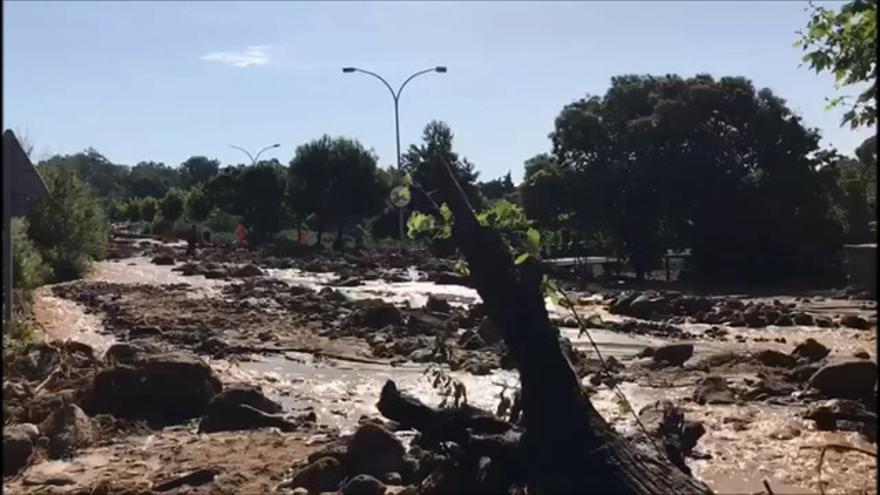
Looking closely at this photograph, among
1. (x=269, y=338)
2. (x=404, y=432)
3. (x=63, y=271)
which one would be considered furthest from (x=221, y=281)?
(x=404, y=432)

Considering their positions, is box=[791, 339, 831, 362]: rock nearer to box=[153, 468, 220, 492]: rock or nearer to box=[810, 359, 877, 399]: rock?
box=[810, 359, 877, 399]: rock

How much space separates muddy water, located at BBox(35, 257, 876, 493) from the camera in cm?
914

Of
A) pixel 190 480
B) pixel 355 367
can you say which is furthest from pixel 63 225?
pixel 190 480

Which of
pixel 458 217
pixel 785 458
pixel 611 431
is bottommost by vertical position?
pixel 785 458

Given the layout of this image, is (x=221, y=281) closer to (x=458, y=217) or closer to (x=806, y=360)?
(x=806, y=360)

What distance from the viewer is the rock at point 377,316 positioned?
2238cm

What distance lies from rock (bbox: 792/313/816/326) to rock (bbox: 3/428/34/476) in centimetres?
1960

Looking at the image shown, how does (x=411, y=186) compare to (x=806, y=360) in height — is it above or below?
above

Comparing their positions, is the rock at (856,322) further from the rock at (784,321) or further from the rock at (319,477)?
the rock at (319,477)

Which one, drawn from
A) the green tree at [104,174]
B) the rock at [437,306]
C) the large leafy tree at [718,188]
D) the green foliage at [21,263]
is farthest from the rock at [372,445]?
the green tree at [104,174]

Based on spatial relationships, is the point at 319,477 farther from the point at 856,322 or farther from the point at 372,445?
the point at 856,322

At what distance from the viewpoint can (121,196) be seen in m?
119

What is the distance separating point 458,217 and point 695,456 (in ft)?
12.3

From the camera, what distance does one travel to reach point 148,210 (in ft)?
270
